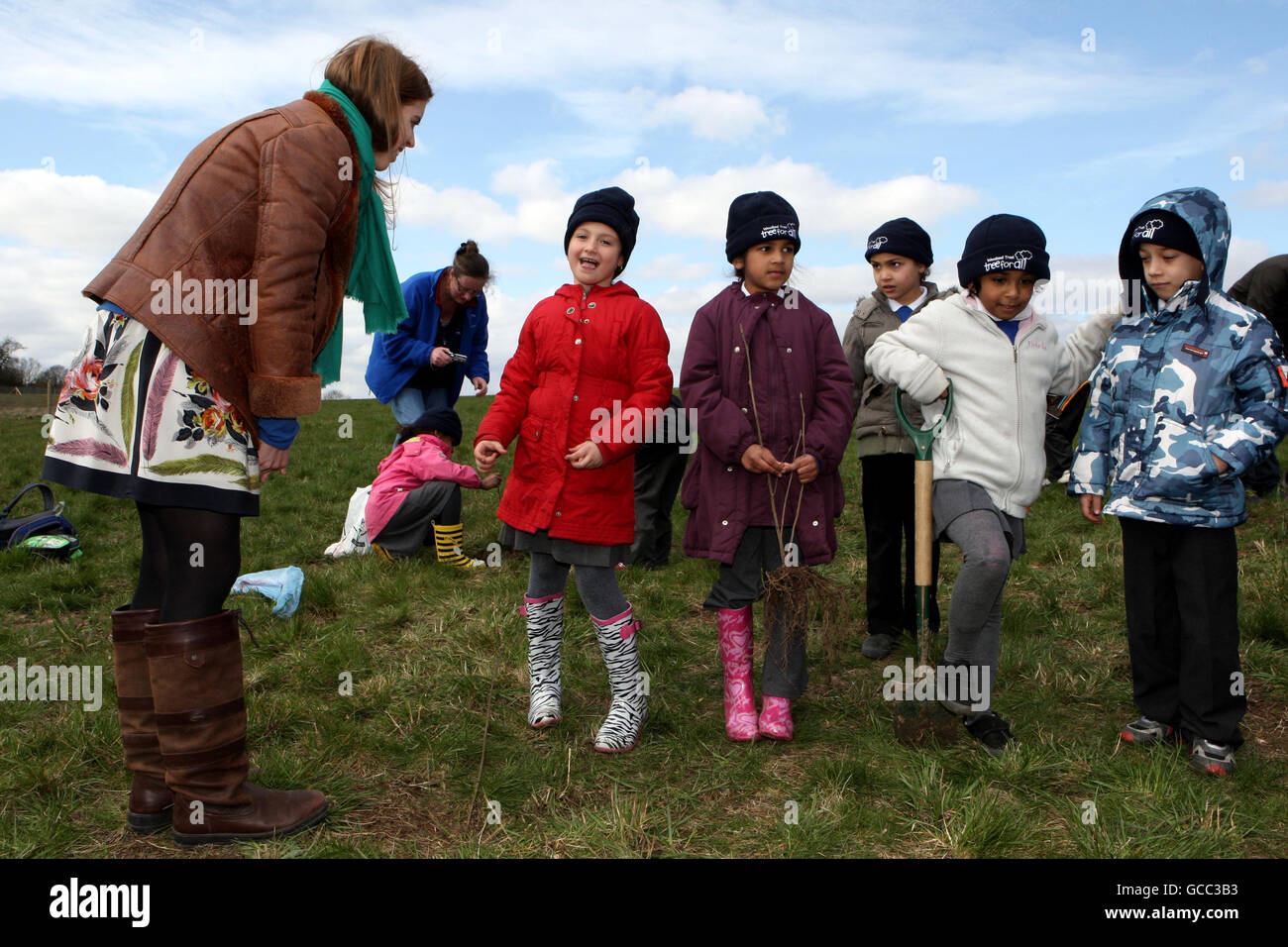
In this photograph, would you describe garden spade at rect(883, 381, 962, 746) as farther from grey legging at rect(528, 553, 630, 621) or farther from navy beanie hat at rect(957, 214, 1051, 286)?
grey legging at rect(528, 553, 630, 621)

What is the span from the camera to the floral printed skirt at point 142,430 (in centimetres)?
265

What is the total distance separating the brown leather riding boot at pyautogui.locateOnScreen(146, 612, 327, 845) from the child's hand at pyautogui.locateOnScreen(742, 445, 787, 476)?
6.06ft

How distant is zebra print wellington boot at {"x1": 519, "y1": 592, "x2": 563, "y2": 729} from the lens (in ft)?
12.6

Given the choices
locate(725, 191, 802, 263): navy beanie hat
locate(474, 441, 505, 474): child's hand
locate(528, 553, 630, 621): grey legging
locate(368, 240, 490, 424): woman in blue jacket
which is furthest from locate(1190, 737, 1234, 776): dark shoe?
locate(368, 240, 490, 424): woman in blue jacket

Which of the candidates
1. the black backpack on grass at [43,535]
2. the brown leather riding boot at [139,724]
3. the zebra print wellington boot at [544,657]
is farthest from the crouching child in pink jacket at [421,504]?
the brown leather riding boot at [139,724]

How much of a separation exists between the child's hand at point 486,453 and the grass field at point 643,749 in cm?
109

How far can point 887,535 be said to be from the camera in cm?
Answer: 484

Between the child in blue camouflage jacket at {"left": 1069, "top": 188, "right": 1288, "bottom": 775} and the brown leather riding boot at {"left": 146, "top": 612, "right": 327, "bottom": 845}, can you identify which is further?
the child in blue camouflage jacket at {"left": 1069, "top": 188, "right": 1288, "bottom": 775}

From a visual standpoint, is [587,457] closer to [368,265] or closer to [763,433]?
[763,433]

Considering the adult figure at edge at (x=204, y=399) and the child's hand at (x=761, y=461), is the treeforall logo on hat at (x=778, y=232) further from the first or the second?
the adult figure at edge at (x=204, y=399)

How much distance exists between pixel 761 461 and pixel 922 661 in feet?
3.42

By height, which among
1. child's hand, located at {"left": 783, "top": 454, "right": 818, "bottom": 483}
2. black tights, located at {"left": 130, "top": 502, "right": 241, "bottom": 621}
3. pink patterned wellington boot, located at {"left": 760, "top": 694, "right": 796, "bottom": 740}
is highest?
child's hand, located at {"left": 783, "top": 454, "right": 818, "bottom": 483}
